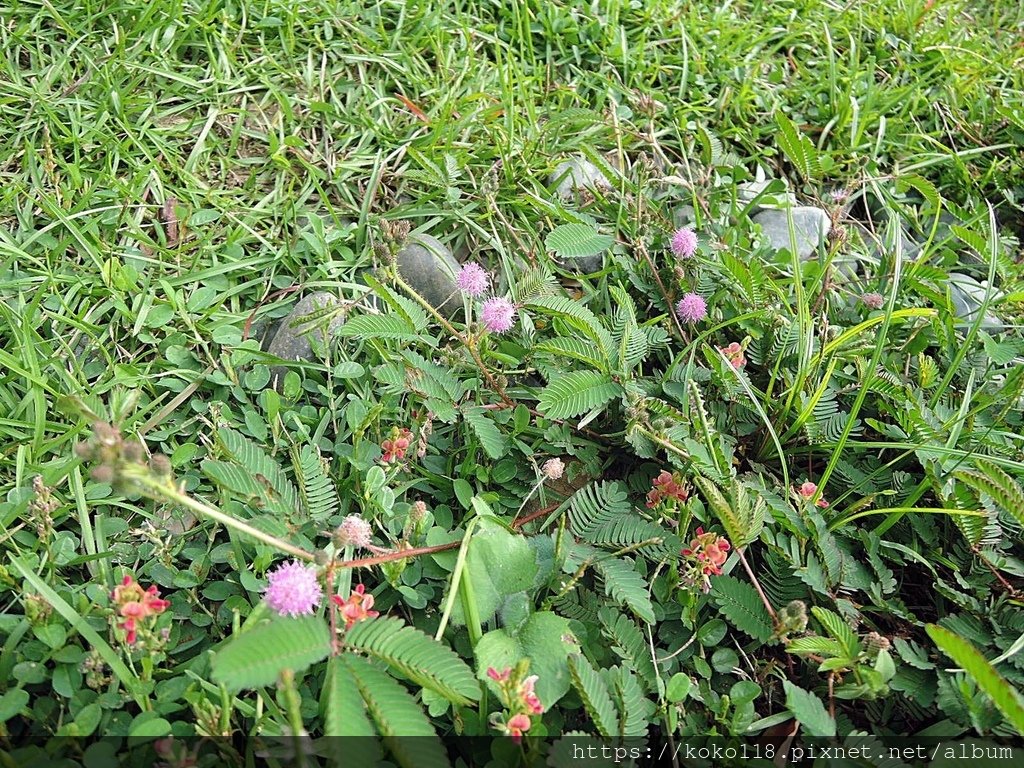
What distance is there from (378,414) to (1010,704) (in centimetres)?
125

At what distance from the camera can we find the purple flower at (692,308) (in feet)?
6.54

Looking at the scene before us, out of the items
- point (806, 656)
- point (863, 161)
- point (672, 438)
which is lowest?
point (806, 656)

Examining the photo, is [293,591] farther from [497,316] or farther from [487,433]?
[497,316]

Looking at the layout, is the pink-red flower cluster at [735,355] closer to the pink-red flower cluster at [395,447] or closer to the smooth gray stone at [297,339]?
the pink-red flower cluster at [395,447]

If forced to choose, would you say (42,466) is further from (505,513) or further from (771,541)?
(771,541)

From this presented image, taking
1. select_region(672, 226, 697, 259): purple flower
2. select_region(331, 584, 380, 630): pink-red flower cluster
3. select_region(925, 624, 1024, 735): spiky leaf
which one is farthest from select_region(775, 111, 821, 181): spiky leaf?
select_region(331, 584, 380, 630): pink-red flower cluster

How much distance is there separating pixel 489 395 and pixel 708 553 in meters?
0.64

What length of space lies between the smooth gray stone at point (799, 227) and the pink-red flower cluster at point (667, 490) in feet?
3.21

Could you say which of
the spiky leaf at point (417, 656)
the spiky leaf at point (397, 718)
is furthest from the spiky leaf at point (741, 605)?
the spiky leaf at point (397, 718)

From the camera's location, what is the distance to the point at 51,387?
5.84ft

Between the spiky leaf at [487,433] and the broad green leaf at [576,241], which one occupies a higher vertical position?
the broad green leaf at [576,241]

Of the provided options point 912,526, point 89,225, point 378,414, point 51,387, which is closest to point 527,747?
point 378,414

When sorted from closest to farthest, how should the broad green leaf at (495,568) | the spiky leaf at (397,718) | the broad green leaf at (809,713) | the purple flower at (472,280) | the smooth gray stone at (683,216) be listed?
the spiky leaf at (397,718) → the broad green leaf at (809,713) → the broad green leaf at (495,568) → the purple flower at (472,280) → the smooth gray stone at (683,216)

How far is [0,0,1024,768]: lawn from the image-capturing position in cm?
138
